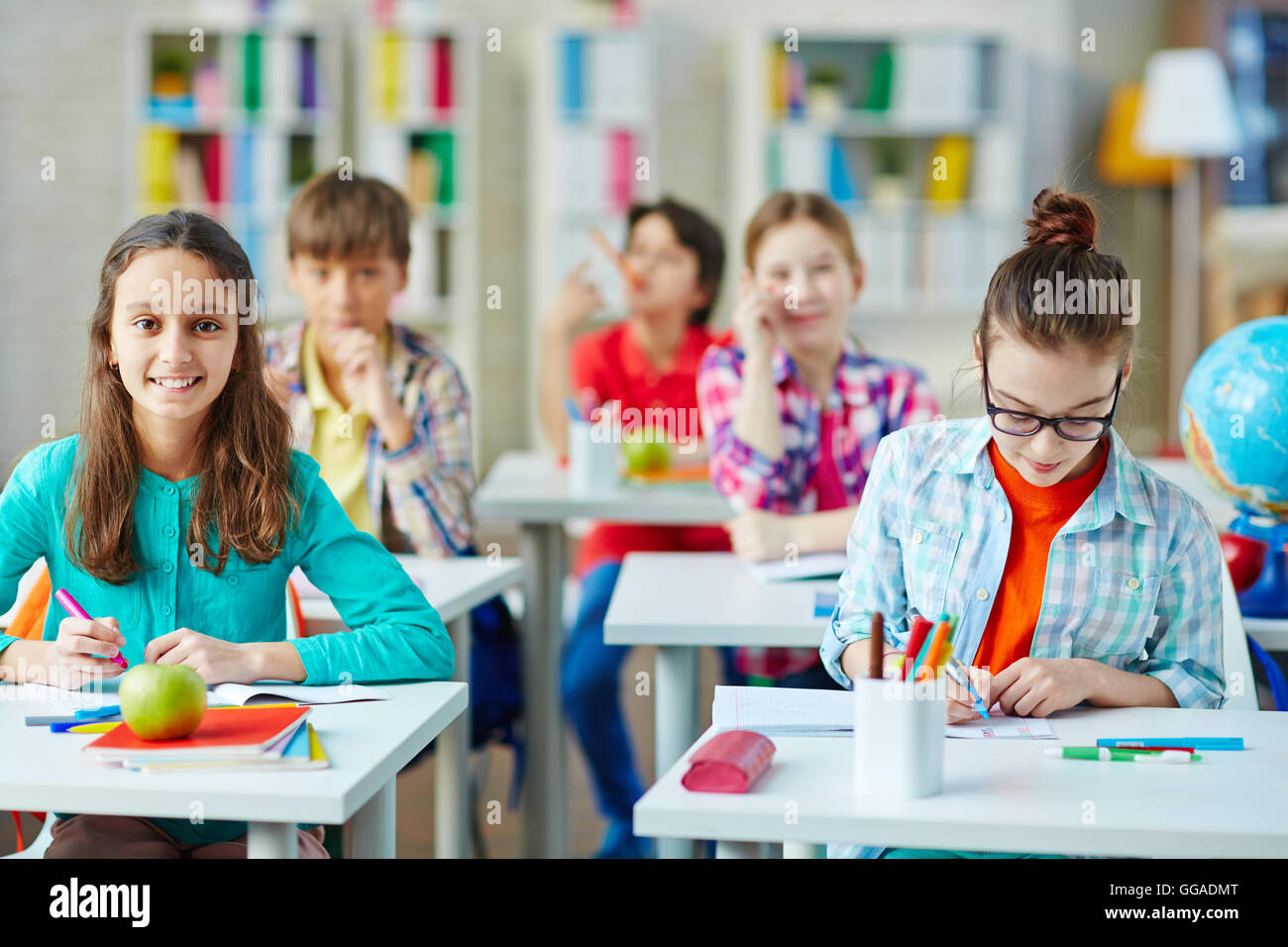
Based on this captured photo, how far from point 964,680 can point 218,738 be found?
2.31 ft

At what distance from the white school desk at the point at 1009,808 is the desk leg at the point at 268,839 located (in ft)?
0.95

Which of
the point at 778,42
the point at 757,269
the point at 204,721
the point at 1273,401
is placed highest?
the point at 778,42

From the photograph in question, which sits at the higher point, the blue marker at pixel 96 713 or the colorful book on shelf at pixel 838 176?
the colorful book on shelf at pixel 838 176

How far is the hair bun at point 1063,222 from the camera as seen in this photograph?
138 cm

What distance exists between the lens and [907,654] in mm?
1057

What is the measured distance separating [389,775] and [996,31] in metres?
5.53

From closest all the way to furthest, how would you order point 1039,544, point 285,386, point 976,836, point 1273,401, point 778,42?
point 976,836
point 1039,544
point 1273,401
point 285,386
point 778,42

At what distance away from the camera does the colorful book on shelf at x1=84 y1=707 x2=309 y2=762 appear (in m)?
1.05

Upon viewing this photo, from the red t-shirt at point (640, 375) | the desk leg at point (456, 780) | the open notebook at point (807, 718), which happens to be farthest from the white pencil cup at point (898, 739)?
the red t-shirt at point (640, 375)

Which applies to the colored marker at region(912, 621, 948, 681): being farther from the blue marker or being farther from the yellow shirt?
the yellow shirt

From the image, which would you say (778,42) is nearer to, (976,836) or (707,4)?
(707,4)

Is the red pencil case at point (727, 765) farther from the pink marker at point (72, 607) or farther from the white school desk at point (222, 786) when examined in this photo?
the pink marker at point (72, 607)

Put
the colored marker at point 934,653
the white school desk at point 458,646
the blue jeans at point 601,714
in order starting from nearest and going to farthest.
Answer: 1. the colored marker at point 934,653
2. the white school desk at point 458,646
3. the blue jeans at point 601,714
